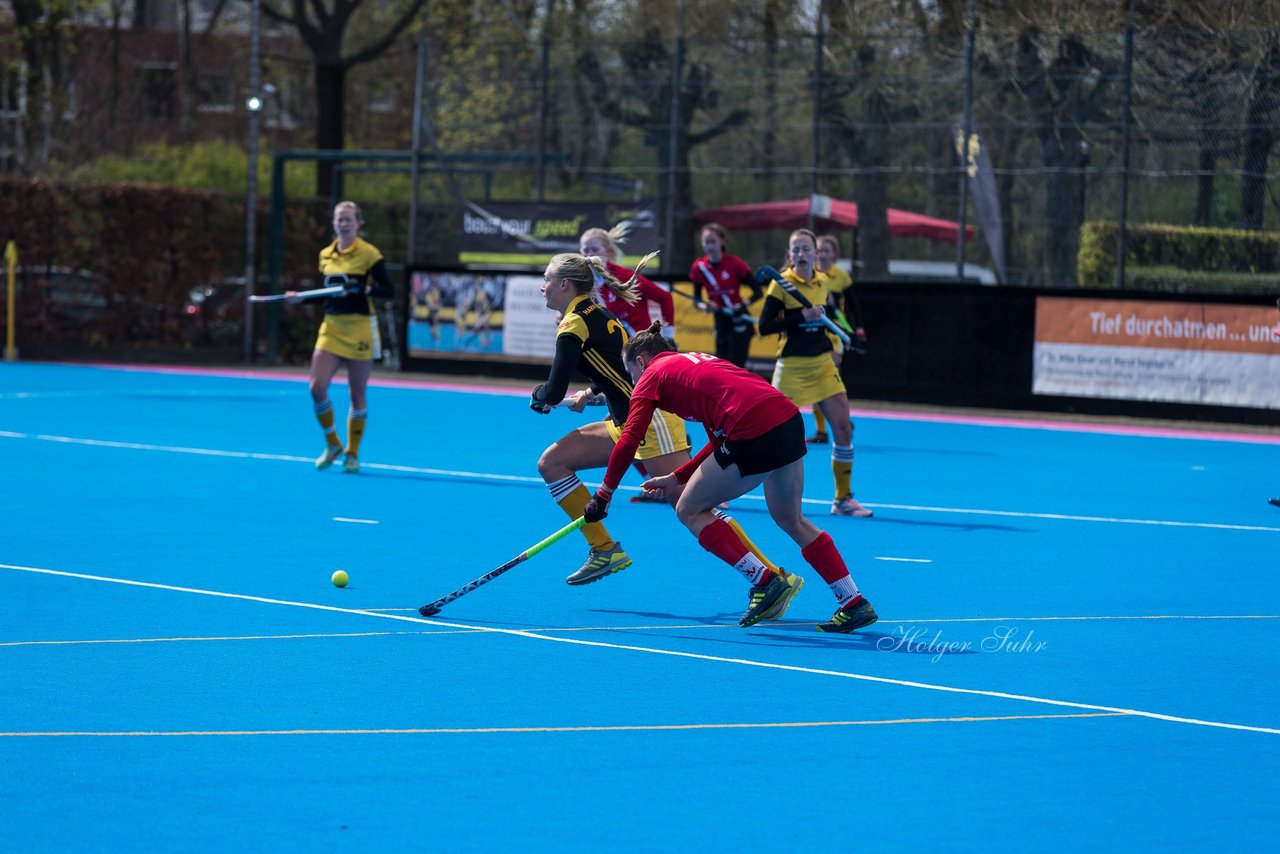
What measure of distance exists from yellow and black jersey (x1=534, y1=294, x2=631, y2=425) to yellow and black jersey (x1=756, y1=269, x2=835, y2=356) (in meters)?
3.61

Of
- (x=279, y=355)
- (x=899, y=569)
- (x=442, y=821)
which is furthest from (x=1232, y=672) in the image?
(x=279, y=355)

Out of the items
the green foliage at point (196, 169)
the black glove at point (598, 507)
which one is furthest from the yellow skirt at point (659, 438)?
the green foliage at point (196, 169)

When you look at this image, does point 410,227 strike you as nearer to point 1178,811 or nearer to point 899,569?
point 899,569

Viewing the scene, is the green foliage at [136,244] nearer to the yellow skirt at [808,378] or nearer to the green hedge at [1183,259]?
the green hedge at [1183,259]

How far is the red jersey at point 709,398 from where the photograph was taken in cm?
861

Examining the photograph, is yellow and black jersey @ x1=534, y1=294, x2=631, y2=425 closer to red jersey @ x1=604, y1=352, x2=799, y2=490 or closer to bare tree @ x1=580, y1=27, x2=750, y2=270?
red jersey @ x1=604, y1=352, x2=799, y2=490

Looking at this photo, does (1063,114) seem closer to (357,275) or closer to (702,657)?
(357,275)

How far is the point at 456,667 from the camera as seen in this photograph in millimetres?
8023

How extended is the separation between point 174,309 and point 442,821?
1050 inches

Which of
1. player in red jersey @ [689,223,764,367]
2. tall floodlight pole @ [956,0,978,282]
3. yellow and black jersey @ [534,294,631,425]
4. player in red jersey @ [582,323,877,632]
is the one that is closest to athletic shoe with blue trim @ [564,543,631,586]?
yellow and black jersey @ [534,294,631,425]

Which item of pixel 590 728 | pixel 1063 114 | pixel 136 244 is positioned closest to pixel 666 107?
pixel 1063 114

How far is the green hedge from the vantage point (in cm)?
2194

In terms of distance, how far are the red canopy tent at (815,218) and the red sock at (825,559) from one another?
15595 millimetres

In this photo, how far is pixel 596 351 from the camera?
33.7 feet
